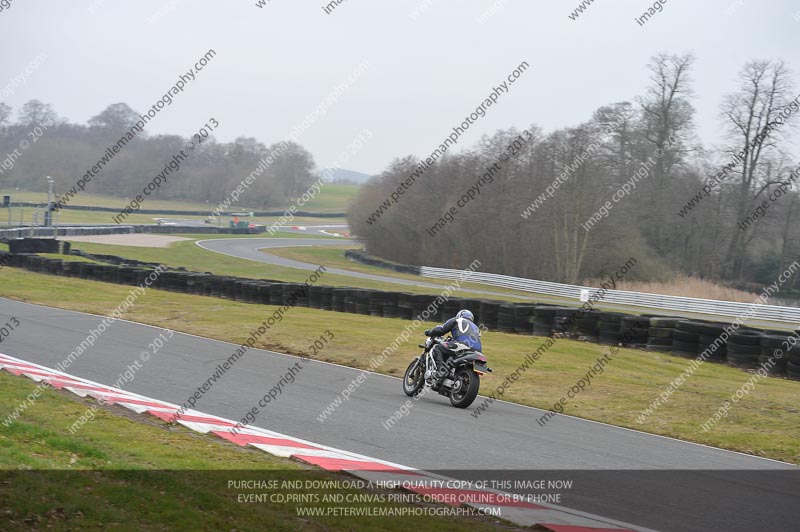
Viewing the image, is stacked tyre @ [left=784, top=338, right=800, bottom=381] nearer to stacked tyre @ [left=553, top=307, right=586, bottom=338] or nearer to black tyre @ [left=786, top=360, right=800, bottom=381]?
black tyre @ [left=786, top=360, right=800, bottom=381]

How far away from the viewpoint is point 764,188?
4556 centimetres

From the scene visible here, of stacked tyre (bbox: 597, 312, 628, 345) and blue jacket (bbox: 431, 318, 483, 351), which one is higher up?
blue jacket (bbox: 431, 318, 483, 351)

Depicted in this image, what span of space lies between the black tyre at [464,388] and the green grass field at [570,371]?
38cm

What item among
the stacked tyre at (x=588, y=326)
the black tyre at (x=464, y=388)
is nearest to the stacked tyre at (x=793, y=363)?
the stacked tyre at (x=588, y=326)

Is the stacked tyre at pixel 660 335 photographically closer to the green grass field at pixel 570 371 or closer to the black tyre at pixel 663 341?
the black tyre at pixel 663 341

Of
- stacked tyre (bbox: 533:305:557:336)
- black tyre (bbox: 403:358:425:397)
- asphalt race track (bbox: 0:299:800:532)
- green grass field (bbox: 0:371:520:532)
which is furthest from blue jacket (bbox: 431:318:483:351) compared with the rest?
stacked tyre (bbox: 533:305:557:336)

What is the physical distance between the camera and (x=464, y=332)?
36.3 feet

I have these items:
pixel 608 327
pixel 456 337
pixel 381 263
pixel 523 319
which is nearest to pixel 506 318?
pixel 523 319

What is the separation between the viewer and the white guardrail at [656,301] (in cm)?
3080

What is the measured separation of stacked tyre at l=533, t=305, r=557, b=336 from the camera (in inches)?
719

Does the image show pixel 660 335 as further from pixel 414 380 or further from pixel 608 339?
pixel 414 380

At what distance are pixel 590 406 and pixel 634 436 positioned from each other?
194cm

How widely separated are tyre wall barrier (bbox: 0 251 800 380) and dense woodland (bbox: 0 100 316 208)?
241ft

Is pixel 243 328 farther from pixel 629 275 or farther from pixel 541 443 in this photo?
pixel 629 275
